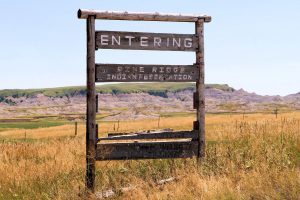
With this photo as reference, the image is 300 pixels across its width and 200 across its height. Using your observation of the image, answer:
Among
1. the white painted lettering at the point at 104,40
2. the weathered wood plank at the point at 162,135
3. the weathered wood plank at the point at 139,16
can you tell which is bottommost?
the weathered wood plank at the point at 162,135

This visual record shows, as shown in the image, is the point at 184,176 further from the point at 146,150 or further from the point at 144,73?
the point at 144,73

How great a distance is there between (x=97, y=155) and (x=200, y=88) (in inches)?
101

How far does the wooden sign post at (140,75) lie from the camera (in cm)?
879

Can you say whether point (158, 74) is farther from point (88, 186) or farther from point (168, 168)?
point (88, 186)

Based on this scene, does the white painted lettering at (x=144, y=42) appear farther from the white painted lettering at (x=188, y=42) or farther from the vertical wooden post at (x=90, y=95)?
the vertical wooden post at (x=90, y=95)

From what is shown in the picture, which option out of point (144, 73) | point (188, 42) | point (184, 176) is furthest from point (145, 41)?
point (184, 176)

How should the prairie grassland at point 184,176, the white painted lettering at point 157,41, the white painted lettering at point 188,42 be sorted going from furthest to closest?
1. the white painted lettering at point 188,42
2. the white painted lettering at point 157,41
3. the prairie grassland at point 184,176

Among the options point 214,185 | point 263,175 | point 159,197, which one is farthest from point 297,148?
point 159,197

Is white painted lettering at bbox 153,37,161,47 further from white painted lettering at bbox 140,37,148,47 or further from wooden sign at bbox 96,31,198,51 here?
white painted lettering at bbox 140,37,148,47

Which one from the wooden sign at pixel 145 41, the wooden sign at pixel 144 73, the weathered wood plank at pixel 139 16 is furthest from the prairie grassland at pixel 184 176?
the weathered wood plank at pixel 139 16

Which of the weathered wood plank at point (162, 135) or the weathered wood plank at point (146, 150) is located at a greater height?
the weathered wood plank at point (162, 135)

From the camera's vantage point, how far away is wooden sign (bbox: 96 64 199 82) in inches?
351

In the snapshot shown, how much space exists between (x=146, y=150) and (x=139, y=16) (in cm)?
256

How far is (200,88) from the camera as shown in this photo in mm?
9859
